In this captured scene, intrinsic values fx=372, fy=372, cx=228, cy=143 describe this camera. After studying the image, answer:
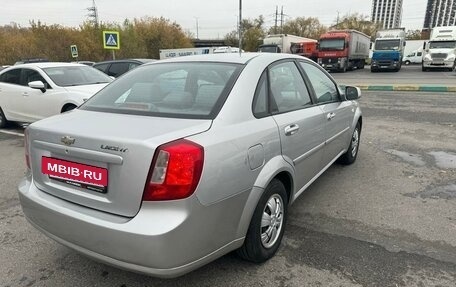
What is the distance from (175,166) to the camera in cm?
206

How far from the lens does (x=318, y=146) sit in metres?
3.63

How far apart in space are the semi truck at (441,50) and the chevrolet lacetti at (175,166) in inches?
1146

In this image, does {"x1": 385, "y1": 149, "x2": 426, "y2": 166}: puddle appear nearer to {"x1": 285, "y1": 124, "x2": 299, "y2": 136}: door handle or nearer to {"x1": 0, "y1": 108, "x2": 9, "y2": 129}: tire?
{"x1": 285, "y1": 124, "x2": 299, "y2": 136}: door handle

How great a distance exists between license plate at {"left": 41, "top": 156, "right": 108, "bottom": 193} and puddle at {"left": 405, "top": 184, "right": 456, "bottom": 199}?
136 inches

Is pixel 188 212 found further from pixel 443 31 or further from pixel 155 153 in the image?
pixel 443 31

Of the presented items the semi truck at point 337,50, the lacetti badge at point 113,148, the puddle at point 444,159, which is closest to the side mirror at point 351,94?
the puddle at point 444,159

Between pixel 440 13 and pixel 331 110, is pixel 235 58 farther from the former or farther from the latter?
pixel 440 13

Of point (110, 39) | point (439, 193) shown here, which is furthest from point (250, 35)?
point (439, 193)

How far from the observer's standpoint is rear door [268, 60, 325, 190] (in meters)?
2.99

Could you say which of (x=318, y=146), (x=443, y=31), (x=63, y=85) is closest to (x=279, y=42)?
(x=443, y=31)

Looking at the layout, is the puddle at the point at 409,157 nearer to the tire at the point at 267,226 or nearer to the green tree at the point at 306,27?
the tire at the point at 267,226

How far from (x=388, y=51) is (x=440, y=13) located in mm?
54023

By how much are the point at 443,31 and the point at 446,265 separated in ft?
102

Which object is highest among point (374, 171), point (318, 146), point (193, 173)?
point (193, 173)
